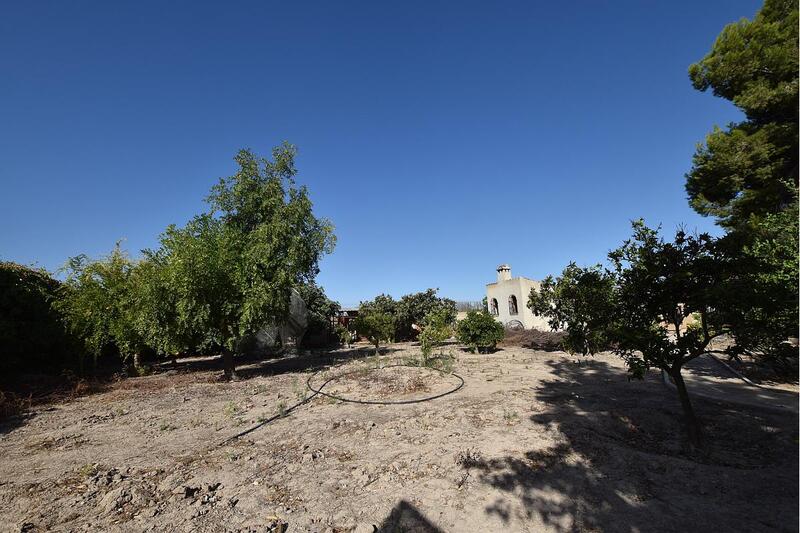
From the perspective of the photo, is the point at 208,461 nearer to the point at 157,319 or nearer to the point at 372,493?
the point at 372,493

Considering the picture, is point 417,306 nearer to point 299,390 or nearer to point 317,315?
point 317,315

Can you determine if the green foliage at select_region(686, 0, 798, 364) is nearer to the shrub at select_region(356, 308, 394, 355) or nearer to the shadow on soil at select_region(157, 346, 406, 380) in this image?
the shadow on soil at select_region(157, 346, 406, 380)

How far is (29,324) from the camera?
11.1m

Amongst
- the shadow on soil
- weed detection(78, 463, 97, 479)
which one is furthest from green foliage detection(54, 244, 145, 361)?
weed detection(78, 463, 97, 479)

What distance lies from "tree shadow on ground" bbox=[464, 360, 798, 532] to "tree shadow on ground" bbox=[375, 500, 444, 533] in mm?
701

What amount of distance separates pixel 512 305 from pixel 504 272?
2387 mm

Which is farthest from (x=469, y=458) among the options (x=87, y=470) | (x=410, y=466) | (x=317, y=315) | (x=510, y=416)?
(x=317, y=315)

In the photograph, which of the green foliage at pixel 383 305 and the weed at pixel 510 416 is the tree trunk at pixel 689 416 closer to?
the weed at pixel 510 416

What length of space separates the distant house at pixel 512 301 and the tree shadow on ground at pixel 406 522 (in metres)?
19.5

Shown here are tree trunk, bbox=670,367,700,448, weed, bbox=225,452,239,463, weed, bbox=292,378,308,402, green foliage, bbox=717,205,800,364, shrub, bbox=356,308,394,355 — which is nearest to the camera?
green foliage, bbox=717,205,800,364

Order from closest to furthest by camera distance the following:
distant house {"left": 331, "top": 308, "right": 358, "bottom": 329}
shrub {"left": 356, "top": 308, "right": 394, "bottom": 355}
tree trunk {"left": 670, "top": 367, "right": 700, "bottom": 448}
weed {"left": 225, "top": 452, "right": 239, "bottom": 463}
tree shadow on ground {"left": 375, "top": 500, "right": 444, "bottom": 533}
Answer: tree shadow on ground {"left": 375, "top": 500, "right": 444, "bottom": 533} < weed {"left": 225, "top": 452, "right": 239, "bottom": 463} < tree trunk {"left": 670, "top": 367, "right": 700, "bottom": 448} < shrub {"left": 356, "top": 308, "right": 394, "bottom": 355} < distant house {"left": 331, "top": 308, "right": 358, "bottom": 329}

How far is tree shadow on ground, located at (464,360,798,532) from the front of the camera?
324 centimetres

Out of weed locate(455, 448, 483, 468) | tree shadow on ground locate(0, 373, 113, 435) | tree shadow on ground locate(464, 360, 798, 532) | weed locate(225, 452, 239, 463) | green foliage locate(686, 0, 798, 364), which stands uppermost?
green foliage locate(686, 0, 798, 364)

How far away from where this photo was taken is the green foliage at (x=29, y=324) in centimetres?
1052
